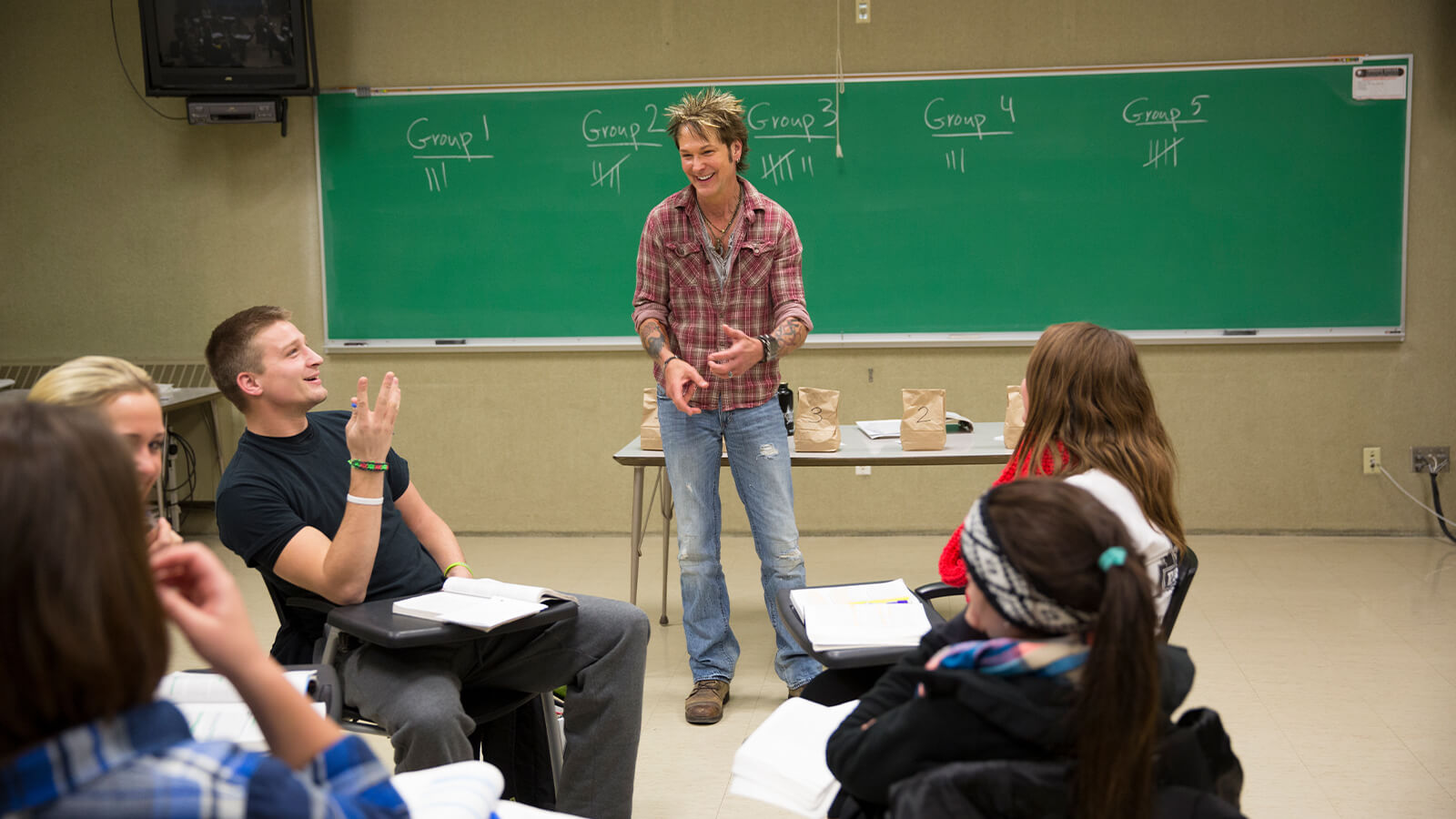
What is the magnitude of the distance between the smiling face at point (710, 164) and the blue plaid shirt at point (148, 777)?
7.10 ft

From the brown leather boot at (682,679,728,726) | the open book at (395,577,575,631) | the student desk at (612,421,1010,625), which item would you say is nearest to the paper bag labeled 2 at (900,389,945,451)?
the student desk at (612,421,1010,625)

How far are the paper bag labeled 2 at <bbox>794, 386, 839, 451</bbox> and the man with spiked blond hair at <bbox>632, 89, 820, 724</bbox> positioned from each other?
0.29 metres

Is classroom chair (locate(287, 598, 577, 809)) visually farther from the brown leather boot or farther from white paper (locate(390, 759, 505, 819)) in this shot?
the brown leather boot

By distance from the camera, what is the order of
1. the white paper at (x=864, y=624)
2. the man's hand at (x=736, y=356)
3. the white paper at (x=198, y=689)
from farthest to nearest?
1. the man's hand at (x=736, y=356)
2. the white paper at (x=864, y=624)
3. the white paper at (x=198, y=689)

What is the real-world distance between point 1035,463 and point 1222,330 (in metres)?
3.12

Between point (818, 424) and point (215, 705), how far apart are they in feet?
6.87

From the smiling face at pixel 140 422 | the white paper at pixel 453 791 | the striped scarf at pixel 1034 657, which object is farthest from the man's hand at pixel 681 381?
the striped scarf at pixel 1034 657

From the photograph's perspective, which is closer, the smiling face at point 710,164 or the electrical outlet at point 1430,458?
the smiling face at point 710,164

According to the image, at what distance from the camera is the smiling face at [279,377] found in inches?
80.7

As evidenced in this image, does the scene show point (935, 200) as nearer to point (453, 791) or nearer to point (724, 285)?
point (724, 285)

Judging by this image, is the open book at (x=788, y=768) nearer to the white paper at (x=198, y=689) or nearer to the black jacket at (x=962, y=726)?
the black jacket at (x=962, y=726)

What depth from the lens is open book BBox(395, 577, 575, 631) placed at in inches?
68.7

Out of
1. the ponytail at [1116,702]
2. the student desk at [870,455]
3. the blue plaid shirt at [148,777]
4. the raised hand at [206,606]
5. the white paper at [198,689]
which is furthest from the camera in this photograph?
the student desk at [870,455]

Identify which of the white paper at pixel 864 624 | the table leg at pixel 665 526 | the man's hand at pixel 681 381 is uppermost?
the man's hand at pixel 681 381
